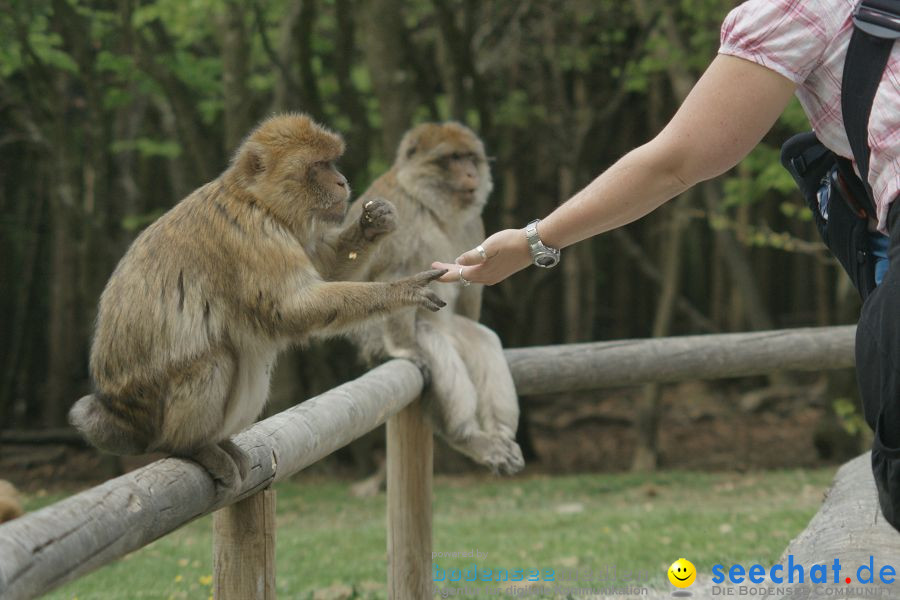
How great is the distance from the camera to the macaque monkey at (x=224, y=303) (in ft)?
8.96

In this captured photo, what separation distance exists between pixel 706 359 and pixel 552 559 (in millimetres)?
1248

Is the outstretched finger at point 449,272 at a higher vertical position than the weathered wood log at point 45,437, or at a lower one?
higher

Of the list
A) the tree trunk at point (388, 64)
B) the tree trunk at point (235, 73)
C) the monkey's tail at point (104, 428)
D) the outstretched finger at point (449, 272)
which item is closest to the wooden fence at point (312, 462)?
the monkey's tail at point (104, 428)

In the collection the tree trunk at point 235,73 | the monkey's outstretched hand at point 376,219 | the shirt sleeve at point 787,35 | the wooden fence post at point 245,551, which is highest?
the tree trunk at point 235,73

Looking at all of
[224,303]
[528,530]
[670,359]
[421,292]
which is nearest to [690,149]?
[421,292]

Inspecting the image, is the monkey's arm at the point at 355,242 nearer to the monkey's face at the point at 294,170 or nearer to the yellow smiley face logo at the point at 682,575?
the monkey's face at the point at 294,170

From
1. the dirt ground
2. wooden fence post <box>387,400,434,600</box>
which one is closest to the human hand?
wooden fence post <box>387,400,434,600</box>

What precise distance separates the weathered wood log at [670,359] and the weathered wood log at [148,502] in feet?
5.84

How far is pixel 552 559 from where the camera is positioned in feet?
17.3

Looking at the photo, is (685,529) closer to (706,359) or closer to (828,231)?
(706,359)

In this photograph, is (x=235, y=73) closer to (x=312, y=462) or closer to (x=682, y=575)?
(x=682, y=575)

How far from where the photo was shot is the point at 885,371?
1819mm

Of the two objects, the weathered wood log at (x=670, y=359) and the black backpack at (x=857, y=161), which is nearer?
the black backpack at (x=857, y=161)

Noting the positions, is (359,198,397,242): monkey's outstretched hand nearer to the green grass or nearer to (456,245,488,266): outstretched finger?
(456,245,488,266): outstretched finger
